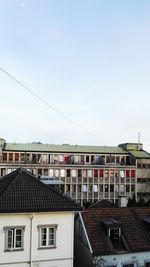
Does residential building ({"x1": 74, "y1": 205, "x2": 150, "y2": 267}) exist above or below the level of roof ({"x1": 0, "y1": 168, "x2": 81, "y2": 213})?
below

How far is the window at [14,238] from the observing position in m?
24.2

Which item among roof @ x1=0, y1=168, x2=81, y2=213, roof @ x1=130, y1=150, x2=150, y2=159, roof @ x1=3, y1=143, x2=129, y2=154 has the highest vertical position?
roof @ x1=3, y1=143, x2=129, y2=154

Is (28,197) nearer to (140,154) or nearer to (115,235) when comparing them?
(115,235)

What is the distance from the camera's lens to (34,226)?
81.7 feet

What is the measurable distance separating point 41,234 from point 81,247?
5108mm

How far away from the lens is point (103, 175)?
8675 cm

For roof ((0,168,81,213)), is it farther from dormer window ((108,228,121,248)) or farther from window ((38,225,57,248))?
dormer window ((108,228,121,248))

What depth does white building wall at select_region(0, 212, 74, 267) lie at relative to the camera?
24141 mm

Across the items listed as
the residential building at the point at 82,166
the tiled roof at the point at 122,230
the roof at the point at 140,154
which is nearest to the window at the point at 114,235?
the tiled roof at the point at 122,230

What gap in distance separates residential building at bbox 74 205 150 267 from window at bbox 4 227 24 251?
531 centimetres

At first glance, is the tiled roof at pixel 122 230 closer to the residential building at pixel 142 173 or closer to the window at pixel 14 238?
the window at pixel 14 238

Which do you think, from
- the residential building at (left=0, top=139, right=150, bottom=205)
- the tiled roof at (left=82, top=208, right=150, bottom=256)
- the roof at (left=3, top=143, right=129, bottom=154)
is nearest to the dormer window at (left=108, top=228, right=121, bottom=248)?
the tiled roof at (left=82, top=208, right=150, bottom=256)

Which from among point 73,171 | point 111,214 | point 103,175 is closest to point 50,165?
point 73,171

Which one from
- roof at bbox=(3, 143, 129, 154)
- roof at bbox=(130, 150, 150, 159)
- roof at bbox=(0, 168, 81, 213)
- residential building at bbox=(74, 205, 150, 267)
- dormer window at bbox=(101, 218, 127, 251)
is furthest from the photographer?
roof at bbox=(130, 150, 150, 159)
